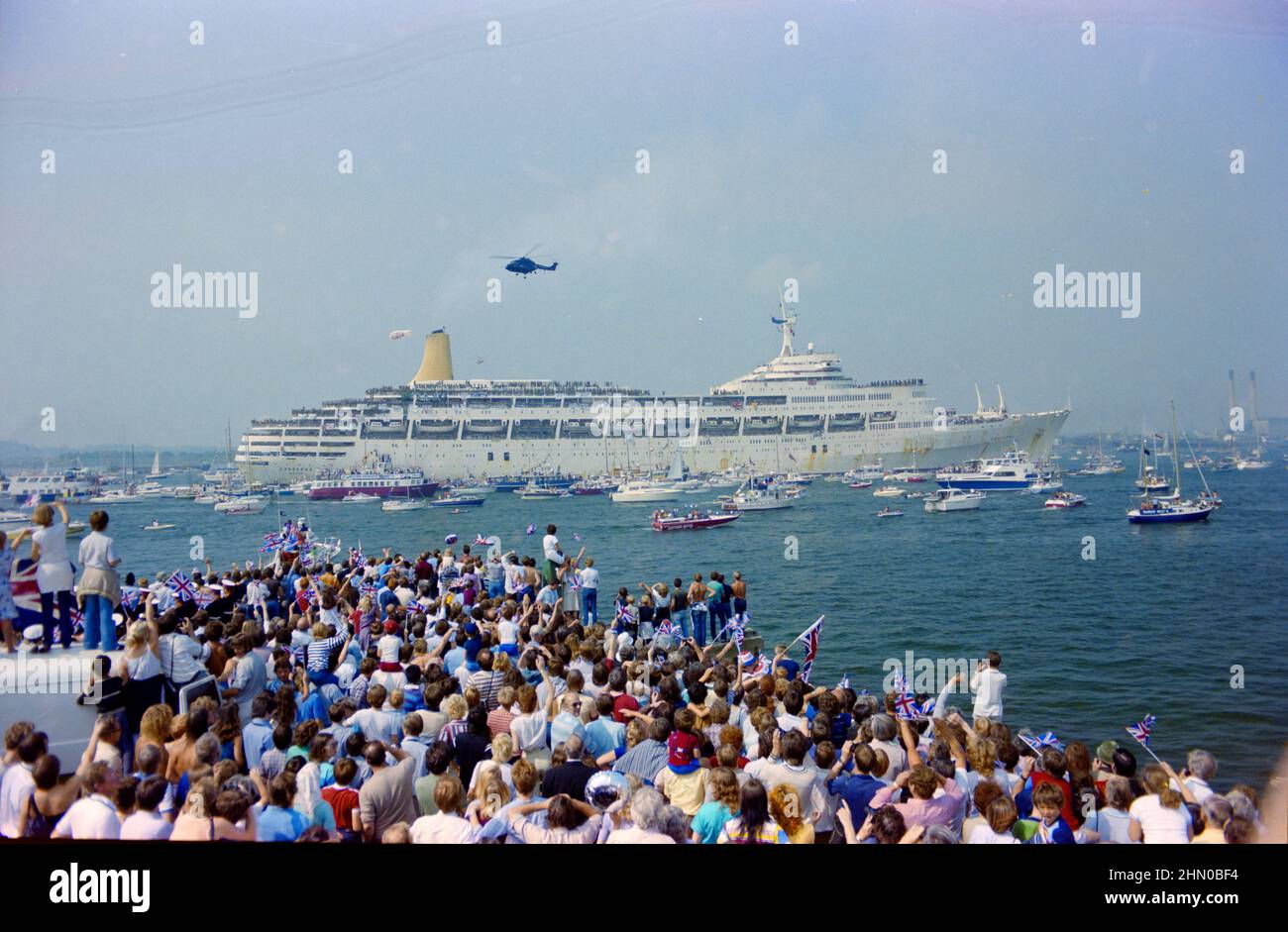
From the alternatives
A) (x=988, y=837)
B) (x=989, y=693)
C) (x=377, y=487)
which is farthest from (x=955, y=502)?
(x=988, y=837)

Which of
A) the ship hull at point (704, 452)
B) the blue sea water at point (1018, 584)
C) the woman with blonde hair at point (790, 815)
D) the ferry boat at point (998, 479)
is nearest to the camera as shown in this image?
the woman with blonde hair at point (790, 815)

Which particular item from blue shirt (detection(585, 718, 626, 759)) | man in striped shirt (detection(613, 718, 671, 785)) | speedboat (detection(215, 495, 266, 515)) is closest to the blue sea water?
speedboat (detection(215, 495, 266, 515))

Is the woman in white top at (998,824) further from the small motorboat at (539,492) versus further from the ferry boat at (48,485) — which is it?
the ferry boat at (48,485)

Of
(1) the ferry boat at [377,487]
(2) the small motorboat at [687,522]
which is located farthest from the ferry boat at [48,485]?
(2) the small motorboat at [687,522]

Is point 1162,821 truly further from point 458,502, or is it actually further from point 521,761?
point 458,502
